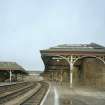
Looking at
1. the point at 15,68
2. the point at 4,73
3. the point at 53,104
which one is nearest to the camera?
the point at 53,104

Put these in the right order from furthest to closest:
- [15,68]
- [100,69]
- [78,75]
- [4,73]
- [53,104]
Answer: [4,73] → [15,68] → [78,75] → [100,69] → [53,104]

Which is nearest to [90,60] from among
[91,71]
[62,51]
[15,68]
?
[91,71]

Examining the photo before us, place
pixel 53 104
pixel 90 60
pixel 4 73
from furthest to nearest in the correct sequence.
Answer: pixel 4 73 → pixel 90 60 → pixel 53 104

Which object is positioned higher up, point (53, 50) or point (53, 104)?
point (53, 50)

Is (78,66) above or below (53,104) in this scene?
above

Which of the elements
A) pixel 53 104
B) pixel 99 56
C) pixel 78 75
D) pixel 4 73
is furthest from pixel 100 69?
pixel 4 73

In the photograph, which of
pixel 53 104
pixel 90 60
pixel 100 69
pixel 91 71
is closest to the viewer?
pixel 53 104

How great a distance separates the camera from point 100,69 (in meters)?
58.6

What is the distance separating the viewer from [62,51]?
60906 mm

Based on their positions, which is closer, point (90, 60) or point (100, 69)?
point (100, 69)

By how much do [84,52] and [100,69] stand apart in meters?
4.42

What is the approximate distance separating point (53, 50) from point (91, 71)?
812cm

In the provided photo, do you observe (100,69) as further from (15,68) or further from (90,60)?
(15,68)

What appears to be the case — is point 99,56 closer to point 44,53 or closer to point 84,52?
point 84,52
